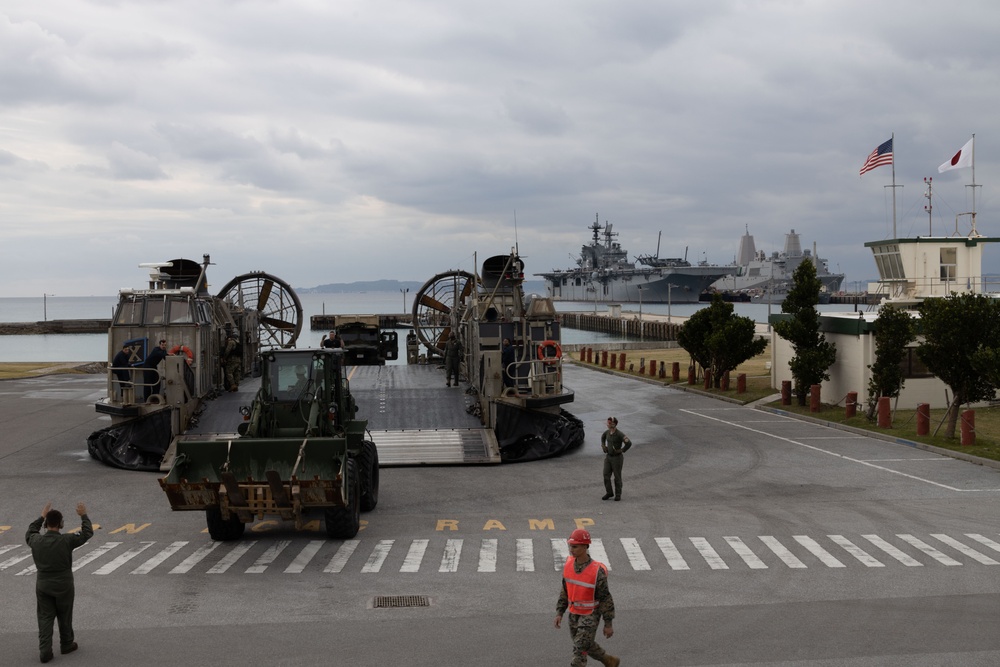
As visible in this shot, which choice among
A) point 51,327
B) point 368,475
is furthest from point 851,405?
point 51,327

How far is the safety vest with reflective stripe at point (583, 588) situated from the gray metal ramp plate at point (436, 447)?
1381 centimetres

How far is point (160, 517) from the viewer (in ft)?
55.9

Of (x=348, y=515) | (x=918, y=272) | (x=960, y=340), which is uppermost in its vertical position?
(x=918, y=272)

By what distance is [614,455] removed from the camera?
717 inches

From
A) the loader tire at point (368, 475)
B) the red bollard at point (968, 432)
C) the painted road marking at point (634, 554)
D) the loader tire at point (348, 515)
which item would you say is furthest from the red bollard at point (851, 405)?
the loader tire at point (348, 515)

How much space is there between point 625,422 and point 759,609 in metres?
19.1

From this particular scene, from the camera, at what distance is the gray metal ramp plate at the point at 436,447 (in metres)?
22.4

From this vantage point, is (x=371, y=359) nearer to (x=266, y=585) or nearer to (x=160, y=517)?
(x=160, y=517)

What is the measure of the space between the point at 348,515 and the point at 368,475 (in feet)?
7.24

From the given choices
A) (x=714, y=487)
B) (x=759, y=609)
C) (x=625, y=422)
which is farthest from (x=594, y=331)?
(x=759, y=609)

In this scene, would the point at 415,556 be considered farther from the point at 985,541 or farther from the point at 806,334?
the point at 806,334

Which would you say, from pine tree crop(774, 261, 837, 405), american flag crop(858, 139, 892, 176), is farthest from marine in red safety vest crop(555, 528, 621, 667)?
american flag crop(858, 139, 892, 176)

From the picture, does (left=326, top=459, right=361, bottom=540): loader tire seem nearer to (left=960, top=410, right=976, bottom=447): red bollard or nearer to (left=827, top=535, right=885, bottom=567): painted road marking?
(left=827, top=535, right=885, bottom=567): painted road marking

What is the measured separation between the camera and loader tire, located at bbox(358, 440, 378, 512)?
16.9m
